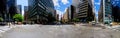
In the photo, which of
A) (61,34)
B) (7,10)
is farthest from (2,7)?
(61,34)

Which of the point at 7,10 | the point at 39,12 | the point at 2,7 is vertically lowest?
the point at 39,12

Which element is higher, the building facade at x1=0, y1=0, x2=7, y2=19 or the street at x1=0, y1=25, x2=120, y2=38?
the building facade at x1=0, y1=0, x2=7, y2=19

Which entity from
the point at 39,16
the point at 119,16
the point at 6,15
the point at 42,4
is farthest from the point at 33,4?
the point at 119,16

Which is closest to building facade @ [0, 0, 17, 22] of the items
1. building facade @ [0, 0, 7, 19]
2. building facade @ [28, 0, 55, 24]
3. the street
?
building facade @ [0, 0, 7, 19]

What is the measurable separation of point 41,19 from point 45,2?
1513 centimetres

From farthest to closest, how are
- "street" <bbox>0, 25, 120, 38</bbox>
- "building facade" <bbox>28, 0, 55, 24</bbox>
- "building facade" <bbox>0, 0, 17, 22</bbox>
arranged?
1. "building facade" <bbox>28, 0, 55, 24</bbox>
2. "building facade" <bbox>0, 0, 17, 22</bbox>
3. "street" <bbox>0, 25, 120, 38</bbox>

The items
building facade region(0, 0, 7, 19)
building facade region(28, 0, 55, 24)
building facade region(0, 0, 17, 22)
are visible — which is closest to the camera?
building facade region(0, 0, 7, 19)

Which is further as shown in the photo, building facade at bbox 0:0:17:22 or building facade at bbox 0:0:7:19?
building facade at bbox 0:0:17:22

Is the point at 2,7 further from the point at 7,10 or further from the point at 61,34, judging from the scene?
the point at 61,34

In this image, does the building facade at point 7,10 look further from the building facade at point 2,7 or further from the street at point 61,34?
the street at point 61,34

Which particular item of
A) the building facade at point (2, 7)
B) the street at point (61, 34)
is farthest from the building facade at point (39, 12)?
the street at point (61, 34)

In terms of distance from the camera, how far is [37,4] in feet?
359

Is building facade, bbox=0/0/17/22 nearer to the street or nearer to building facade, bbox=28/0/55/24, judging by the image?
building facade, bbox=28/0/55/24

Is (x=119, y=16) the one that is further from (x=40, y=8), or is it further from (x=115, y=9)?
(x=40, y=8)
